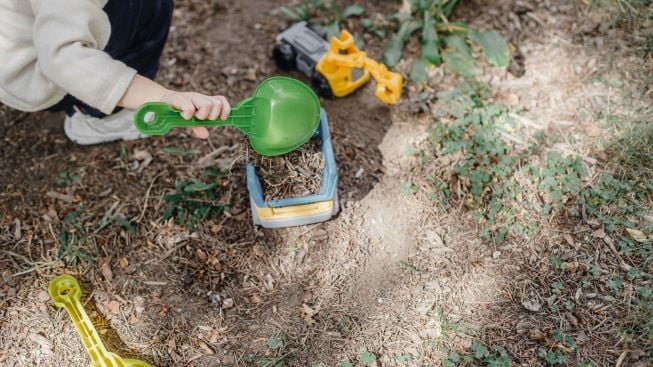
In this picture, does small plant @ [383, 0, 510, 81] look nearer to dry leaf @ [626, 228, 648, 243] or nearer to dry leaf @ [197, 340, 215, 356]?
dry leaf @ [626, 228, 648, 243]

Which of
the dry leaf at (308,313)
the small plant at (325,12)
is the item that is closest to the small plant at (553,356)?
the dry leaf at (308,313)

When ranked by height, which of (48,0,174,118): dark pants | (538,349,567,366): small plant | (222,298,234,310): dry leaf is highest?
(48,0,174,118): dark pants

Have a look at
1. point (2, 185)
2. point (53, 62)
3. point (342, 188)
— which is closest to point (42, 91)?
point (53, 62)

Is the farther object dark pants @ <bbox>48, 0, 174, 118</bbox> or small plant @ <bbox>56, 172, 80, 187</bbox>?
small plant @ <bbox>56, 172, 80, 187</bbox>

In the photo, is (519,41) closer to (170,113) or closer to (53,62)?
(170,113)

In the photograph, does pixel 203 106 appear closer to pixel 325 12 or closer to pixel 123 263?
pixel 123 263

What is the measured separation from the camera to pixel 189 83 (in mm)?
2789

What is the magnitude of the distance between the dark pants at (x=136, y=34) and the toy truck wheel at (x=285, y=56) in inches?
21.3

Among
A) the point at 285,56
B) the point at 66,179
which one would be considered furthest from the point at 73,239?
the point at 285,56

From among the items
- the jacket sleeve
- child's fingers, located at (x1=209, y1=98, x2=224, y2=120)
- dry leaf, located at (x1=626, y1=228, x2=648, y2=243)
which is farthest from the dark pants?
dry leaf, located at (x1=626, y1=228, x2=648, y2=243)

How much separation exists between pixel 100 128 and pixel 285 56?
0.93 meters

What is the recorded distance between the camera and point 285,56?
271cm

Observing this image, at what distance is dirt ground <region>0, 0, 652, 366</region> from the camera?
2049 mm

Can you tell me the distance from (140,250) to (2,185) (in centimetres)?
74
